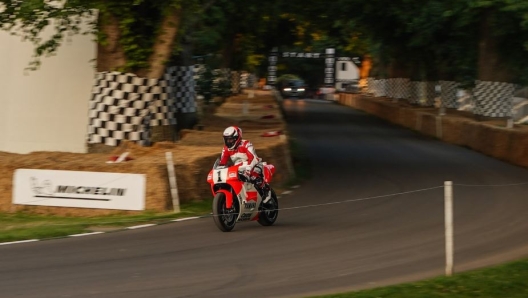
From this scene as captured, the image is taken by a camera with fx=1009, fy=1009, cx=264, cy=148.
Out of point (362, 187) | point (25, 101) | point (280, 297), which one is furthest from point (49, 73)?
point (280, 297)

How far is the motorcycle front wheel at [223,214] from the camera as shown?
46.7ft

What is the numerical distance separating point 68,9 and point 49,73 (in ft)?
16.8

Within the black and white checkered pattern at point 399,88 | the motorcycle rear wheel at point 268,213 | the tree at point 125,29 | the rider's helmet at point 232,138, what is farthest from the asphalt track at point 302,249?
the black and white checkered pattern at point 399,88

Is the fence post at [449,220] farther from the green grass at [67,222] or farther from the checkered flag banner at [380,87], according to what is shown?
the checkered flag banner at [380,87]

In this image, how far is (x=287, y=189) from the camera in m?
20.8

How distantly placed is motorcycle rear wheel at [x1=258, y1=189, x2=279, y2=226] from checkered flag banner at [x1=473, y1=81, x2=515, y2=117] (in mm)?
22983

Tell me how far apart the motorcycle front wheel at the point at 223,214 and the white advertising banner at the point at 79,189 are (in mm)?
2497

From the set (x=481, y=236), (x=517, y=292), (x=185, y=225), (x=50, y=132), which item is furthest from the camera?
(x=50, y=132)

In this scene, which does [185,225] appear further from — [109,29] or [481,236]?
[109,29]

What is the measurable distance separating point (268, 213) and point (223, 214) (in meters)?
1.06

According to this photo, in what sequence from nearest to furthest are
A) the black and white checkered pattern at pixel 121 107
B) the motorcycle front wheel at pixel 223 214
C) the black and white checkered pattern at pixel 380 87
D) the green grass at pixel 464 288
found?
the green grass at pixel 464 288 < the motorcycle front wheel at pixel 223 214 < the black and white checkered pattern at pixel 121 107 < the black and white checkered pattern at pixel 380 87

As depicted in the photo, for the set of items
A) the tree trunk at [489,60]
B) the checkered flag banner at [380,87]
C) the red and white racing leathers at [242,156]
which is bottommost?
the checkered flag banner at [380,87]

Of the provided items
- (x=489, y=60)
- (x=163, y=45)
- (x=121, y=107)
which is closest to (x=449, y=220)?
(x=163, y=45)

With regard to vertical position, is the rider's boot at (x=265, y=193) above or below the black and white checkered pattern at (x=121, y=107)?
below
